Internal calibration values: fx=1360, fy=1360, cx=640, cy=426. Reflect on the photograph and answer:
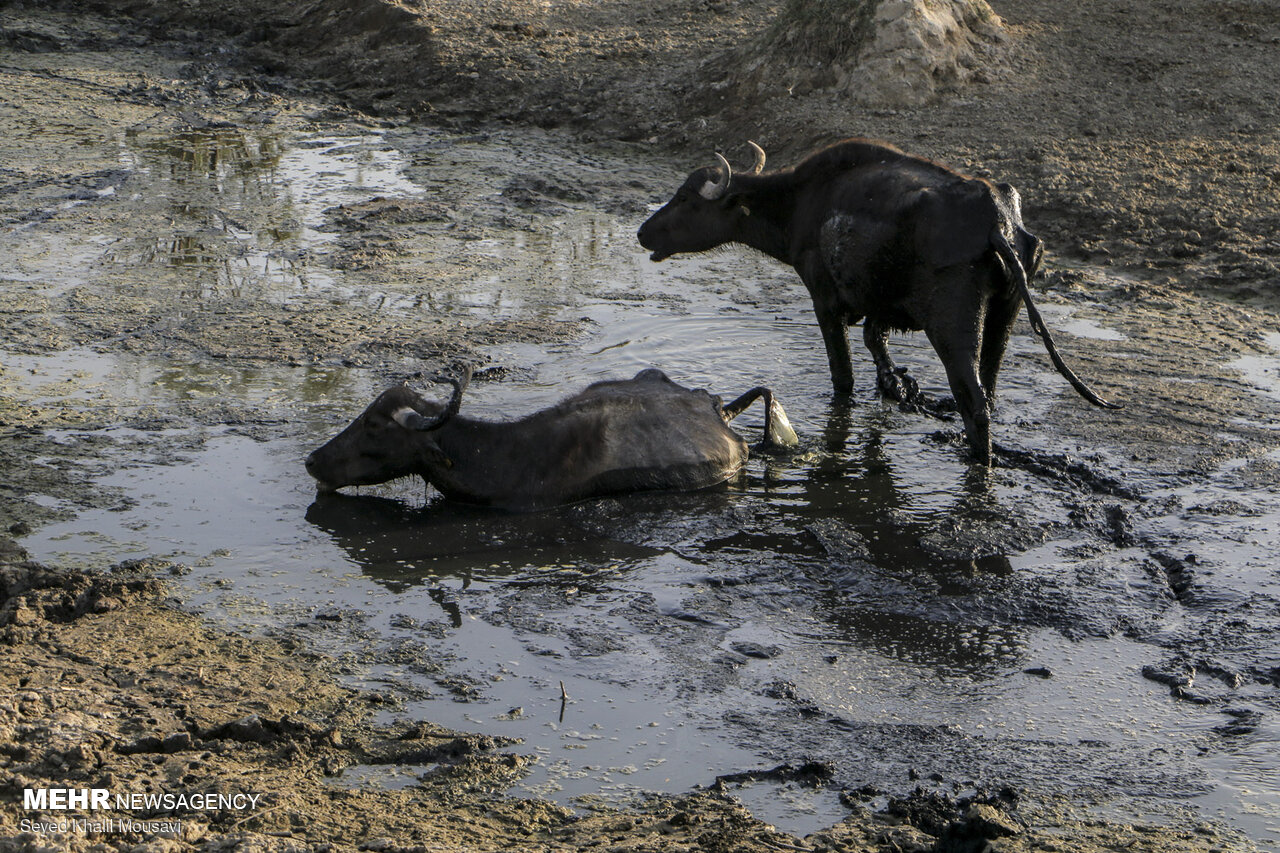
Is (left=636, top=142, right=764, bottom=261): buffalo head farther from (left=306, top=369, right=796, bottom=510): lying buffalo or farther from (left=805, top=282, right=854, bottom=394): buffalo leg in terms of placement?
(left=306, top=369, right=796, bottom=510): lying buffalo

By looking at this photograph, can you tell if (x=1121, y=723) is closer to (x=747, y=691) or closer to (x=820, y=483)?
(x=747, y=691)

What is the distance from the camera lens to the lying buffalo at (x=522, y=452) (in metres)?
7.05

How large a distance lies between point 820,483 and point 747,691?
2390 millimetres

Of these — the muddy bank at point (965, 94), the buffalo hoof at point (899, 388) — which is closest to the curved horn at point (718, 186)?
the buffalo hoof at point (899, 388)

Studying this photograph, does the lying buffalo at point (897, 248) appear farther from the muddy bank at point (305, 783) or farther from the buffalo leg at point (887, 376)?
the muddy bank at point (305, 783)

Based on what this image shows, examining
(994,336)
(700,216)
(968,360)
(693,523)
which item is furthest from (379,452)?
(994,336)

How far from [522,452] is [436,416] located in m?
0.49

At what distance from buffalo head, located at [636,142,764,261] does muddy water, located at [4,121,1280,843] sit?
2.07ft

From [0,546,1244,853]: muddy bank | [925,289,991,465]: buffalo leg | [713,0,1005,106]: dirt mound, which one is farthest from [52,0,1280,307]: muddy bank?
[0,546,1244,853]: muddy bank

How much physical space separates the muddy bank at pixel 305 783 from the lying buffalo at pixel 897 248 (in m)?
3.48

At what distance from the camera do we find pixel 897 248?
7.74 meters

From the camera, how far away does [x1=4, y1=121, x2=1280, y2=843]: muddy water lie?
16.1 feet

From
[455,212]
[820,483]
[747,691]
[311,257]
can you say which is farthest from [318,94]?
[747,691]

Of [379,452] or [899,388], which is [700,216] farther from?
[379,452]
